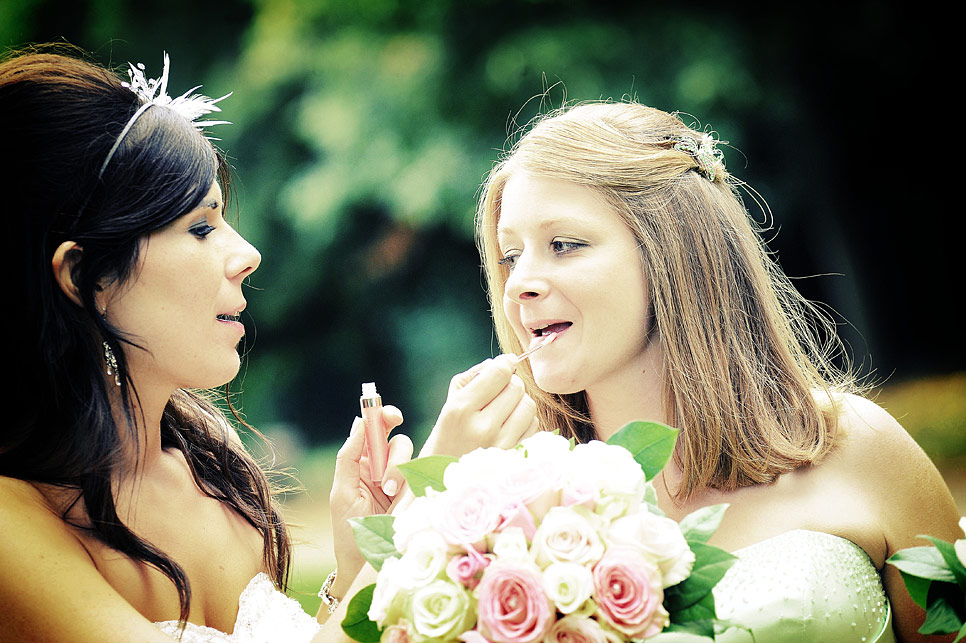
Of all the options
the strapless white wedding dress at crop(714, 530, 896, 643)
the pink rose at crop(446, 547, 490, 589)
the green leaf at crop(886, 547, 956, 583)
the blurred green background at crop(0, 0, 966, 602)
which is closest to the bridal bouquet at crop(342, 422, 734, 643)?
the pink rose at crop(446, 547, 490, 589)

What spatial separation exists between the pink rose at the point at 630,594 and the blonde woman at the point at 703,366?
61 cm

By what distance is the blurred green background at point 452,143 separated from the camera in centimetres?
283

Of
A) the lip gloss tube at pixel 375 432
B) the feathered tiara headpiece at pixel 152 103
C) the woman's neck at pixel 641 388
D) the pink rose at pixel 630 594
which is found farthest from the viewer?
the woman's neck at pixel 641 388

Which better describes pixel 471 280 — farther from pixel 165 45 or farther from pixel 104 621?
pixel 104 621

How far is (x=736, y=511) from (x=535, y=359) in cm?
43

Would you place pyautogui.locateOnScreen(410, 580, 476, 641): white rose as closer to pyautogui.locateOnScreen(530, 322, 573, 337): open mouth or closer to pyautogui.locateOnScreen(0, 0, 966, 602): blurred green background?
pyautogui.locateOnScreen(530, 322, 573, 337): open mouth

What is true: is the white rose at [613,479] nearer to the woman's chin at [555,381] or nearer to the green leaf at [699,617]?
the green leaf at [699,617]

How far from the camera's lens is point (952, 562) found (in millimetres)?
1008

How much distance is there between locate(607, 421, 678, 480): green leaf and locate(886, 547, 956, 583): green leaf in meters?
0.30

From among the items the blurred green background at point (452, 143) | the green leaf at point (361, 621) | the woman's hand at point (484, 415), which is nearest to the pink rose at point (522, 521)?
the green leaf at point (361, 621)

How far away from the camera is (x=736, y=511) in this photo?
147cm

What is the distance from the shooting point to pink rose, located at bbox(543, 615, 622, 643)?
83 cm

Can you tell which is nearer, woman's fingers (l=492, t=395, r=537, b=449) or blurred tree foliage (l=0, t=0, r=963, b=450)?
woman's fingers (l=492, t=395, r=537, b=449)

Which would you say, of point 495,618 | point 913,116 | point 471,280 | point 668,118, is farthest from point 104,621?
point 913,116
